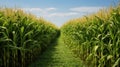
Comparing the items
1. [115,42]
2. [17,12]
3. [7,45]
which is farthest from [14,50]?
[115,42]

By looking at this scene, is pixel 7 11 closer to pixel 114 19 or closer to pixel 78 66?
pixel 78 66

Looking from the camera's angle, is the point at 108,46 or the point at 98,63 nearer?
the point at 108,46

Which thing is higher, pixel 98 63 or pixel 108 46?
pixel 108 46

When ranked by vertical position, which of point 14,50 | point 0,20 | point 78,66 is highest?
point 0,20

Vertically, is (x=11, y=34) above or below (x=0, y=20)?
below

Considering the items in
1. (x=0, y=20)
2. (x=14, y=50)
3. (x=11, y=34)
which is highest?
(x=0, y=20)

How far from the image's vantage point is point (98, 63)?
691cm

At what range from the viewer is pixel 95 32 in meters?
7.17

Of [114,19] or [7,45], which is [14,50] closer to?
[7,45]

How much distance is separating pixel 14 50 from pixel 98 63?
2.48 m

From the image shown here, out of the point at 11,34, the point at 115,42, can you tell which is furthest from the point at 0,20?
the point at 115,42

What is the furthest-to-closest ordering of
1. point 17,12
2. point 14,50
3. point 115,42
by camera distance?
1. point 17,12
2. point 14,50
3. point 115,42

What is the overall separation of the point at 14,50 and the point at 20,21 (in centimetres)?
149

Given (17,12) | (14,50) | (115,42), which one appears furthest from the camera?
(17,12)
